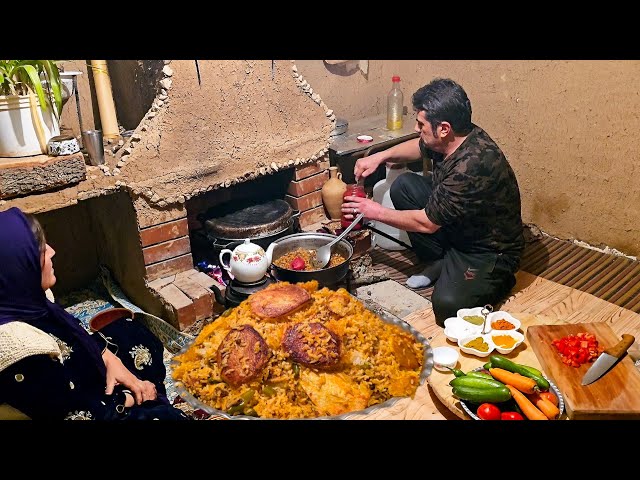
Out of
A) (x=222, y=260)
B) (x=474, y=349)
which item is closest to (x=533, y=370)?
(x=474, y=349)

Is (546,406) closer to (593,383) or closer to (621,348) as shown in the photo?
(593,383)

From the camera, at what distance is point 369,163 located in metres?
3.55

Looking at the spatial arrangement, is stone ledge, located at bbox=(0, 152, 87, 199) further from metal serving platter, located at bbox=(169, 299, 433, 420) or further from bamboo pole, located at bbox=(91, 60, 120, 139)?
metal serving platter, located at bbox=(169, 299, 433, 420)

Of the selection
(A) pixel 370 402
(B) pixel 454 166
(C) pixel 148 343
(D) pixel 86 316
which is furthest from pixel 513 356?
(D) pixel 86 316

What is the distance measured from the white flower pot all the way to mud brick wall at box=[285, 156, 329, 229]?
4.85ft

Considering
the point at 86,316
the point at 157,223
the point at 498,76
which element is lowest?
the point at 86,316

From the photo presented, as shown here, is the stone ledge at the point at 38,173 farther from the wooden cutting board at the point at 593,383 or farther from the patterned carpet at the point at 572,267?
the wooden cutting board at the point at 593,383

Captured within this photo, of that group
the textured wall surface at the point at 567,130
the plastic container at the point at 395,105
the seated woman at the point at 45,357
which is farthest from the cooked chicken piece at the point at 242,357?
the plastic container at the point at 395,105

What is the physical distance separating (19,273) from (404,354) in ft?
4.96

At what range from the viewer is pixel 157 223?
3137mm

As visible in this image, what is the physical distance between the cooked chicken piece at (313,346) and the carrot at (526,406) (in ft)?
2.25

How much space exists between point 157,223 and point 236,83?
2.93 ft

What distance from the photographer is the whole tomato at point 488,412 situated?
205 centimetres
